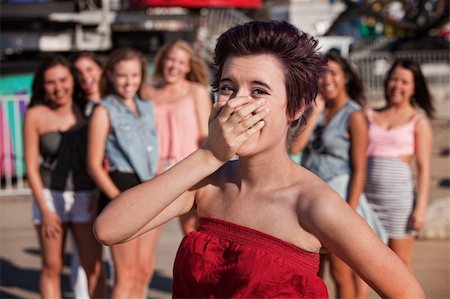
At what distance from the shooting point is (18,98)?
38.2 feet

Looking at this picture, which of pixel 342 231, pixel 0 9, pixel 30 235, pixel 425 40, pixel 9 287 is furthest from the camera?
pixel 425 40

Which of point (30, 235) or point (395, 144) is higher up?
point (395, 144)

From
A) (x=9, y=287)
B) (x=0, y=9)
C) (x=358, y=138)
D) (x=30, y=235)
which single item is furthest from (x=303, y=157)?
(x=0, y=9)

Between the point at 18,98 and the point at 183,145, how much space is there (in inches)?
250

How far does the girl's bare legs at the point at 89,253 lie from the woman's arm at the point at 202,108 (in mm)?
976

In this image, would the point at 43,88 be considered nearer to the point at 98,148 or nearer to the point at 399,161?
the point at 98,148

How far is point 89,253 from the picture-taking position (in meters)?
5.64

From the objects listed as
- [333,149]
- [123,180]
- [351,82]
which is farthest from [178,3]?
[333,149]

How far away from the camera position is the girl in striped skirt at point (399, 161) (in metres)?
5.61

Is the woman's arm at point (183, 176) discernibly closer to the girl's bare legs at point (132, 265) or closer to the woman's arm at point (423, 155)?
the girl's bare legs at point (132, 265)

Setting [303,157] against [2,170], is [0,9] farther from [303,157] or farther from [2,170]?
[303,157]

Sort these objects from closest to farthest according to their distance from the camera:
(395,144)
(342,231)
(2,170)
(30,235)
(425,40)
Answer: (342,231)
(395,144)
(30,235)
(2,170)
(425,40)

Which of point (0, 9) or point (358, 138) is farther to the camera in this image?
point (0, 9)

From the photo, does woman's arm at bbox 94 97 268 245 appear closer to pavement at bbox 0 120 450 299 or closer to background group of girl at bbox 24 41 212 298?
background group of girl at bbox 24 41 212 298
